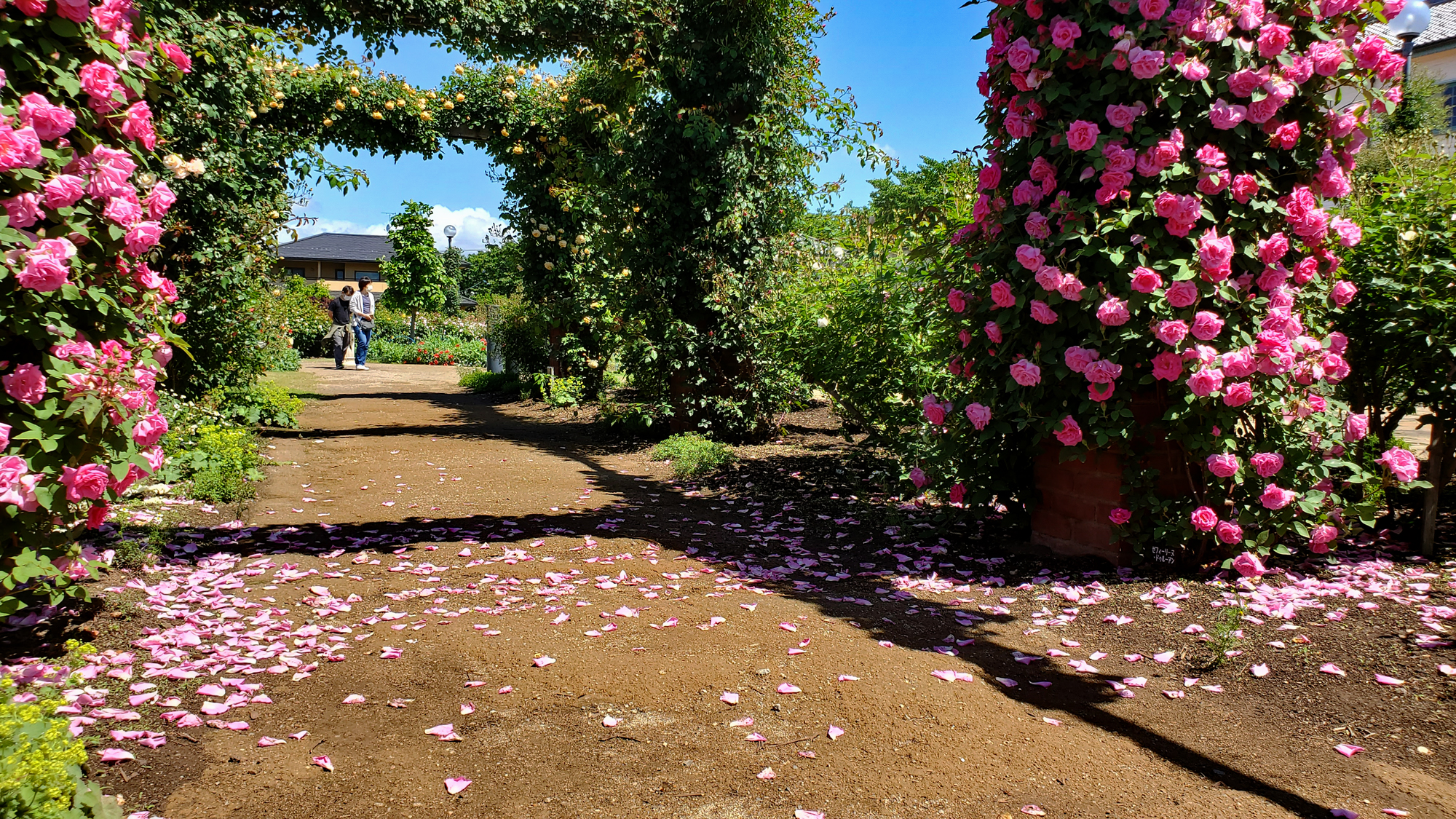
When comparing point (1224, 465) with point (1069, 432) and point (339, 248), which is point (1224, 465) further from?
point (339, 248)

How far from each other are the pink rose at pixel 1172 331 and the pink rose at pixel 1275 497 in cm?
81

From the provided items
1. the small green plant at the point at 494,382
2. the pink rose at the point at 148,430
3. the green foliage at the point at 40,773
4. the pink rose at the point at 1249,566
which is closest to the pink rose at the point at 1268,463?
the pink rose at the point at 1249,566

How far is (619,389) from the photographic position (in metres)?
12.8

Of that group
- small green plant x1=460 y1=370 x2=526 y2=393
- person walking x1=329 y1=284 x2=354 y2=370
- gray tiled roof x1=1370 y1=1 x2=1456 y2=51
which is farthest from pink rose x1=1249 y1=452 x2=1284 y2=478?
gray tiled roof x1=1370 y1=1 x2=1456 y2=51

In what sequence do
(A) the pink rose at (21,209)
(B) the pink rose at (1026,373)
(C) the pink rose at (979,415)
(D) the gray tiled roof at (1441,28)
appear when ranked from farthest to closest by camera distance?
1. (D) the gray tiled roof at (1441,28)
2. (C) the pink rose at (979,415)
3. (B) the pink rose at (1026,373)
4. (A) the pink rose at (21,209)

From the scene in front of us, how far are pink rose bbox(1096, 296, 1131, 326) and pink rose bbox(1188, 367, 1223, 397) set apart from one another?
360 mm

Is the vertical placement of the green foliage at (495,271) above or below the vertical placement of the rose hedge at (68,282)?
above

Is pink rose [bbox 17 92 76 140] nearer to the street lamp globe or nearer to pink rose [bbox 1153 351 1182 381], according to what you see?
pink rose [bbox 1153 351 1182 381]

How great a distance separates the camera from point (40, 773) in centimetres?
165

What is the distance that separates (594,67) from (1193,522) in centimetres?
886

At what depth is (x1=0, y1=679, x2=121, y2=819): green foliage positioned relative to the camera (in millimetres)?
1598

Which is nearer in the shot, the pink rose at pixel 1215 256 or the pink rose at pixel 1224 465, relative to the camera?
the pink rose at pixel 1215 256

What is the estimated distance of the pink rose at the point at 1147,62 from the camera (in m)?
3.45

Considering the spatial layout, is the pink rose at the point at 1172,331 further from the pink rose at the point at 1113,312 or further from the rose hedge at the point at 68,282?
the rose hedge at the point at 68,282
